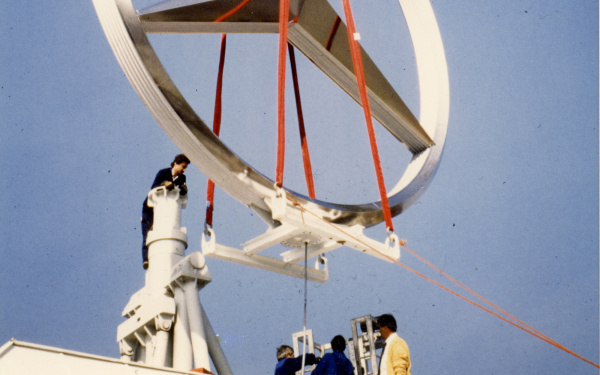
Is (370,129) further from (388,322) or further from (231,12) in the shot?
(231,12)

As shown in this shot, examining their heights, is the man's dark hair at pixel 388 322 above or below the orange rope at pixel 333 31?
below

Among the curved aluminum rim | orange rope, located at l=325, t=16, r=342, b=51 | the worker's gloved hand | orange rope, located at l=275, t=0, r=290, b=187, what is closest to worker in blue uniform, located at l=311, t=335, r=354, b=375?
the curved aluminum rim

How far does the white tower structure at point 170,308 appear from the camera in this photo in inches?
346

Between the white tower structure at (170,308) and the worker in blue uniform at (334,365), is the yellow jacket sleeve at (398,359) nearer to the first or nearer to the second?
the worker in blue uniform at (334,365)

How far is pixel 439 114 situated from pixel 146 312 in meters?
6.10

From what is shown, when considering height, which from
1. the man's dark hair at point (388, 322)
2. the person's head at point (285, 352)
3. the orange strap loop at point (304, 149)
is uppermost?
the orange strap loop at point (304, 149)

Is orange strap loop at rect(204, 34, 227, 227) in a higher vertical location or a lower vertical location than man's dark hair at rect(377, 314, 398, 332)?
higher

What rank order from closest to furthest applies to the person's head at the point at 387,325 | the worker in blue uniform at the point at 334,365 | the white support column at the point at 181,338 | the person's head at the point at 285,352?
the person's head at the point at 387,325 → the worker in blue uniform at the point at 334,365 → the white support column at the point at 181,338 → the person's head at the point at 285,352

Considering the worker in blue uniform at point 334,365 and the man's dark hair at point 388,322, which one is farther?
the worker in blue uniform at point 334,365

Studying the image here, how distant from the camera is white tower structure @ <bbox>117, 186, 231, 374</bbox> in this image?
346 inches

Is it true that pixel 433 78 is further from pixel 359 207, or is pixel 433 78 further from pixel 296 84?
pixel 359 207

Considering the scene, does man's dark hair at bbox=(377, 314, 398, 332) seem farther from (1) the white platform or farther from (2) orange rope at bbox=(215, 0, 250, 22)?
(2) orange rope at bbox=(215, 0, 250, 22)

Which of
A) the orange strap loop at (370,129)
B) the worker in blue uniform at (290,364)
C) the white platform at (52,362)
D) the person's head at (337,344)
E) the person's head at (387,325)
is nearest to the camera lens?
the white platform at (52,362)

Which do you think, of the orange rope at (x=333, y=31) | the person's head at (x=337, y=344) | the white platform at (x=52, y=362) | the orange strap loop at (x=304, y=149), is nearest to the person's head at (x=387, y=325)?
the person's head at (x=337, y=344)
